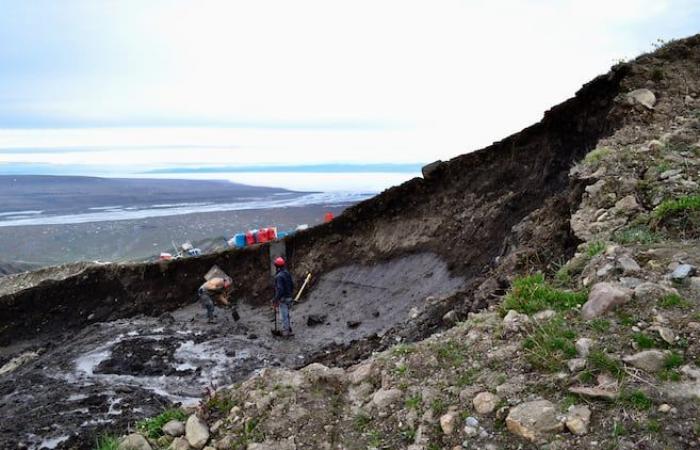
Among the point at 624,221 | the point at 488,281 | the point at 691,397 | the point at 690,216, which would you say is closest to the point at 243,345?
the point at 488,281

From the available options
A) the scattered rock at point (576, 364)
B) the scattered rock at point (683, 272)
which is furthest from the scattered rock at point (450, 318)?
the scattered rock at point (576, 364)

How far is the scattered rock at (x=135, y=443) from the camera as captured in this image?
539 cm

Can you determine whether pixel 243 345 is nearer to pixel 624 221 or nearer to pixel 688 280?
pixel 624 221

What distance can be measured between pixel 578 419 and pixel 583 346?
0.84 metres

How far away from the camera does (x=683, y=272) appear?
5406mm

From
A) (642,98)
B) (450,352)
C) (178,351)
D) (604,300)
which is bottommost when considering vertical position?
(178,351)

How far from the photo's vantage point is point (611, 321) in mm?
5004

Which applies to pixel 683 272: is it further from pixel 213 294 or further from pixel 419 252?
pixel 213 294

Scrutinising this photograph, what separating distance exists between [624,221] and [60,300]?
16.6m

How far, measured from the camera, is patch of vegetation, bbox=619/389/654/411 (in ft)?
13.2

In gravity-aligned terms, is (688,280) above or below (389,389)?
above

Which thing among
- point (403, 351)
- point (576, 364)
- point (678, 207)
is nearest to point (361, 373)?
point (403, 351)

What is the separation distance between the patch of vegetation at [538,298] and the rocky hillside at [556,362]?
1 centimetres

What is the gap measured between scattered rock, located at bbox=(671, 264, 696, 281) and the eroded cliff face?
7.08 ft
